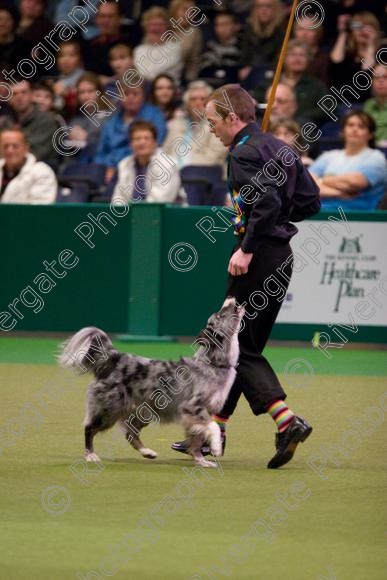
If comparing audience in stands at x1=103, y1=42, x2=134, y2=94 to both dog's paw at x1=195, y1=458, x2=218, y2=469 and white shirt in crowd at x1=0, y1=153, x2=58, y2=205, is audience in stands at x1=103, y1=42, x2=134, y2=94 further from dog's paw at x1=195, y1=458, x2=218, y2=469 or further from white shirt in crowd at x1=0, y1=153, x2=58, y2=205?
dog's paw at x1=195, y1=458, x2=218, y2=469

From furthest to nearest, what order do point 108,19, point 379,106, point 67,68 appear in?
point 108,19 → point 67,68 → point 379,106

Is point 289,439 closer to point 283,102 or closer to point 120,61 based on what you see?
point 283,102

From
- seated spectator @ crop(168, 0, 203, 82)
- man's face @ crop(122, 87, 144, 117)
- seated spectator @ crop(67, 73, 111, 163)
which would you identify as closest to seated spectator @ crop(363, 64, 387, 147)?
man's face @ crop(122, 87, 144, 117)

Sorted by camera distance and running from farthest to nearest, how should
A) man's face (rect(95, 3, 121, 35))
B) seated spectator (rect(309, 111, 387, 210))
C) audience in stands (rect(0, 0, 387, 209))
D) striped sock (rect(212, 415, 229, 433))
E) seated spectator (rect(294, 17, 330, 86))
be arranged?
man's face (rect(95, 3, 121, 35)) < seated spectator (rect(294, 17, 330, 86)) < audience in stands (rect(0, 0, 387, 209)) < seated spectator (rect(309, 111, 387, 210)) < striped sock (rect(212, 415, 229, 433))

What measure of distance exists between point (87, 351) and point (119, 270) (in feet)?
18.0

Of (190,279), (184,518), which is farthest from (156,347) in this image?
(184,518)

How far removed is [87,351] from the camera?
7.20 m

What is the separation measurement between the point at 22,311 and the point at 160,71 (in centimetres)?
401

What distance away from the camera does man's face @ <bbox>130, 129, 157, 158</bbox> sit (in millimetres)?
12586

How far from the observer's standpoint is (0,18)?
A: 16766 millimetres

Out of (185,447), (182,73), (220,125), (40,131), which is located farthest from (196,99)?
(185,447)

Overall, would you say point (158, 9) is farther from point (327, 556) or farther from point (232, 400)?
point (327, 556)

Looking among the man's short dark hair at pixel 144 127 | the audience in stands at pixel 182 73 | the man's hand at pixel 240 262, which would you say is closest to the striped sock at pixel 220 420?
the man's hand at pixel 240 262

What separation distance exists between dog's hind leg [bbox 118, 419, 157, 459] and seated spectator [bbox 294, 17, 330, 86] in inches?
310
